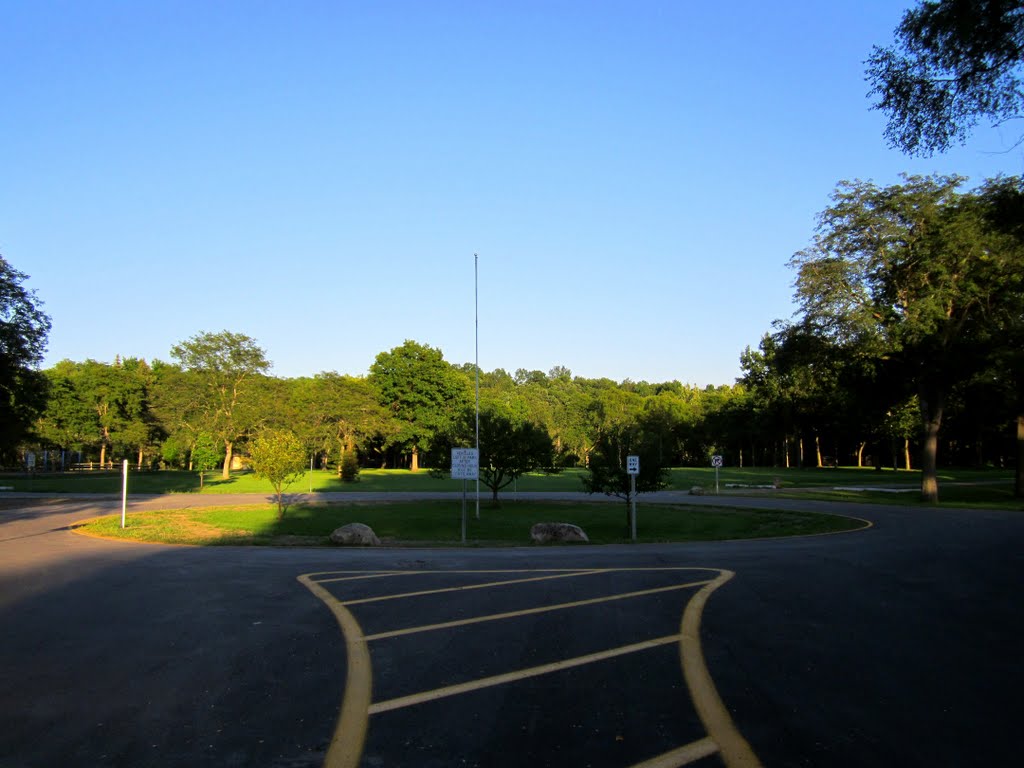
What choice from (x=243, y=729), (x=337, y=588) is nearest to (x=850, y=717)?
(x=243, y=729)

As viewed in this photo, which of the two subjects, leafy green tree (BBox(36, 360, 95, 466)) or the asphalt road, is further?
leafy green tree (BBox(36, 360, 95, 466))

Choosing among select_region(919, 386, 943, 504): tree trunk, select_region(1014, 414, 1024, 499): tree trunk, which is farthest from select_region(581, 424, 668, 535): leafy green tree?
select_region(1014, 414, 1024, 499): tree trunk

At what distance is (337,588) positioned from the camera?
33.2 ft

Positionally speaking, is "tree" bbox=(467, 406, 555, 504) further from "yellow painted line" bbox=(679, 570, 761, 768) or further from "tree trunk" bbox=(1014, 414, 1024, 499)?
"yellow painted line" bbox=(679, 570, 761, 768)

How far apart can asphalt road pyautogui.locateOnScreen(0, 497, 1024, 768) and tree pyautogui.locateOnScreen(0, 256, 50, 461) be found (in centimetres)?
3404

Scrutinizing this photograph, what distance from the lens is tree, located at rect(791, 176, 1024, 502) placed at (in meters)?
32.7

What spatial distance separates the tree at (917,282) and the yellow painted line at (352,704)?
3237 cm

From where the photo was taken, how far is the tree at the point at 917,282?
32.7 meters

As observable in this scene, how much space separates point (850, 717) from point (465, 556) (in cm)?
1040

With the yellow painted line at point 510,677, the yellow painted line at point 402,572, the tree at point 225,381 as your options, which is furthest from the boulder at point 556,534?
the tree at point 225,381

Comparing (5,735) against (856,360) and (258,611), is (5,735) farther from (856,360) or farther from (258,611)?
(856,360)

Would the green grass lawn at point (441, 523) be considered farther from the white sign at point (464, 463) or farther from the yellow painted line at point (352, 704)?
the yellow painted line at point (352, 704)

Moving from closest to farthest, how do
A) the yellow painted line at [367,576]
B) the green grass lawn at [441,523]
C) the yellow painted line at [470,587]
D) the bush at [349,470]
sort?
the yellow painted line at [470,587], the yellow painted line at [367,576], the green grass lawn at [441,523], the bush at [349,470]

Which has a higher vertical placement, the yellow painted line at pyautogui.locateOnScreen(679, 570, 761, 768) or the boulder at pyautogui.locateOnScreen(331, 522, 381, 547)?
the yellow painted line at pyautogui.locateOnScreen(679, 570, 761, 768)
